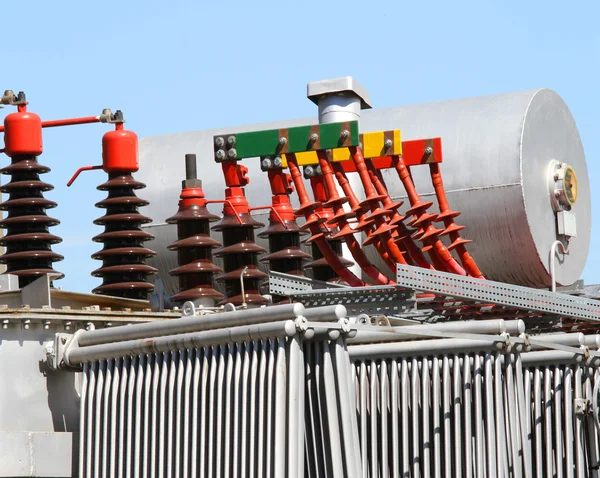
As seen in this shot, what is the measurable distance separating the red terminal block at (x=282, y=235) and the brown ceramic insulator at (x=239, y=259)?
31 centimetres

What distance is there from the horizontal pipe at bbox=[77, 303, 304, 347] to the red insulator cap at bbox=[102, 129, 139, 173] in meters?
5.90

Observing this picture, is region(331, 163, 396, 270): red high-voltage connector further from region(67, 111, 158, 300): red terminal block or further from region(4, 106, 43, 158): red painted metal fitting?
region(4, 106, 43, 158): red painted metal fitting

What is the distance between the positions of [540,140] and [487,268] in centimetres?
268

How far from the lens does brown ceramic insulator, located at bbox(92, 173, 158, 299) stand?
16266mm

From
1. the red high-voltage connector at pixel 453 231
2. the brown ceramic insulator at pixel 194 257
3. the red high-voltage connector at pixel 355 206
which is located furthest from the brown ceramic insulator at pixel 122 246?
the red high-voltage connector at pixel 453 231

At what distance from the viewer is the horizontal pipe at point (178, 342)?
33.4 feet

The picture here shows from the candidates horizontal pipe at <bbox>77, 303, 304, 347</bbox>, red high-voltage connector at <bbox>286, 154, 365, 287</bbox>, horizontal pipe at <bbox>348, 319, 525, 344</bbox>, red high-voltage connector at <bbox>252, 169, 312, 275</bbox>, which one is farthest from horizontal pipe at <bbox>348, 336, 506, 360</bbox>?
red high-voltage connector at <bbox>286, 154, 365, 287</bbox>

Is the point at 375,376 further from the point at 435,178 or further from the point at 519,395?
the point at 435,178

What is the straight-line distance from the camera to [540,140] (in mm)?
24031

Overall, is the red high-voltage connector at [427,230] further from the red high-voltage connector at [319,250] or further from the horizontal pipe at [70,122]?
the horizontal pipe at [70,122]

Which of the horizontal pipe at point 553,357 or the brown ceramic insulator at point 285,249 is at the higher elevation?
the brown ceramic insulator at point 285,249

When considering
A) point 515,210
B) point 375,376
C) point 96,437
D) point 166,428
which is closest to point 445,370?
point 375,376

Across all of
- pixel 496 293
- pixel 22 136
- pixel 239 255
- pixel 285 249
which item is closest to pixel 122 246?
pixel 239 255

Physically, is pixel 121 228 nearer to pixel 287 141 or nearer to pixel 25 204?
pixel 25 204
